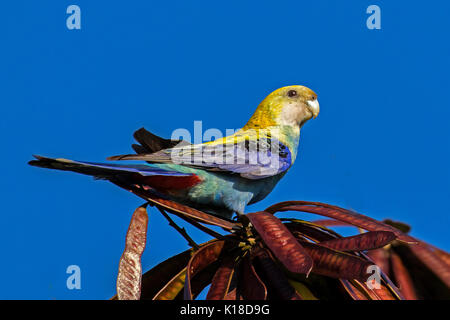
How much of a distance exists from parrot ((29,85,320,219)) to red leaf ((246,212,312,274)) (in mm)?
836

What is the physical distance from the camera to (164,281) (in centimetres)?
247

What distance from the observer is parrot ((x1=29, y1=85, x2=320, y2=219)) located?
2.92 m

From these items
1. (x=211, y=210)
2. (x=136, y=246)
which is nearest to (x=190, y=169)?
(x=211, y=210)

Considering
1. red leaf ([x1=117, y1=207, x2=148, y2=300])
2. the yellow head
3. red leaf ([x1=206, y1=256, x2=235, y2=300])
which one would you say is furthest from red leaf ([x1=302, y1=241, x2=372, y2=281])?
the yellow head

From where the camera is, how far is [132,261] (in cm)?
212

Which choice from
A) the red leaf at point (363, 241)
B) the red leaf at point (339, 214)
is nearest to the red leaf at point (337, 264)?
the red leaf at point (363, 241)

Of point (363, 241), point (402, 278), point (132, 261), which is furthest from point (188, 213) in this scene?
point (402, 278)

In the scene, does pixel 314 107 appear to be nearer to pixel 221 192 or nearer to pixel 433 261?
pixel 221 192

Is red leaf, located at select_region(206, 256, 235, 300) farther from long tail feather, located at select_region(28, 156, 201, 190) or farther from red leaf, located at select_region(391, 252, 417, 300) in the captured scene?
red leaf, located at select_region(391, 252, 417, 300)

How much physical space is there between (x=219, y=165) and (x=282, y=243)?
5.23ft

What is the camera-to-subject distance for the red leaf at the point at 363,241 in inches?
78.0
